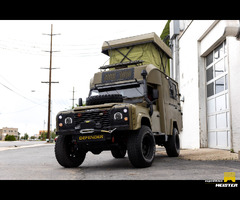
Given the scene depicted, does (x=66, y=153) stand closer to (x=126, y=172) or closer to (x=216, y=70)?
(x=126, y=172)

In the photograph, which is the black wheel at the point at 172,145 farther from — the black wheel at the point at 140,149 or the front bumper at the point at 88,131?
the front bumper at the point at 88,131

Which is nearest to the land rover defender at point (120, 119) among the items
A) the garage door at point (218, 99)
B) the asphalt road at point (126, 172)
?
the asphalt road at point (126, 172)

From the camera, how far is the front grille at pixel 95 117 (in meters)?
6.86

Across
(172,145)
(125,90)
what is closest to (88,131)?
(125,90)

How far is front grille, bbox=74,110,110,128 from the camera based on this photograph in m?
6.86

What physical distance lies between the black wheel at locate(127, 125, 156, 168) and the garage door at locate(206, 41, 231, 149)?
570 centimetres

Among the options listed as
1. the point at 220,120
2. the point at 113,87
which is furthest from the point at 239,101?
the point at 113,87

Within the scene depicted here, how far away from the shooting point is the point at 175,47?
19125 millimetres

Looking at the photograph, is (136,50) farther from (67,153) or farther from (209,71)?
(209,71)

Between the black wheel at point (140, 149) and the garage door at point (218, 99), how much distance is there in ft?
18.7

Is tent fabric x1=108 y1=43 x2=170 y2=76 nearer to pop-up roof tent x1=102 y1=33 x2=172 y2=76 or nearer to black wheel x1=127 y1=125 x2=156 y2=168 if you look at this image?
pop-up roof tent x1=102 y1=33 x2=172 y2=76

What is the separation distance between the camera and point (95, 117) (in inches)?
275
